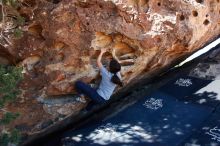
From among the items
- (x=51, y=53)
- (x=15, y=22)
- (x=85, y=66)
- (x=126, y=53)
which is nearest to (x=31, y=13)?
(x=15, y=22)

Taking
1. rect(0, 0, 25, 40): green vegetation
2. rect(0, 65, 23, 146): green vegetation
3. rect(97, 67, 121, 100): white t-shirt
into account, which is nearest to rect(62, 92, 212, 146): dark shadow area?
rect(97, 67, 121, 100): white t-shirt

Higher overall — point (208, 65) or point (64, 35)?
point (64, 35)

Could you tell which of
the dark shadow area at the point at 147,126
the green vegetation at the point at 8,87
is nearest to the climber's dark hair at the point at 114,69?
the dark shadow area at the point at 147,126

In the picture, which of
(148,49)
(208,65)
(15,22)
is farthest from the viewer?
(208,65)

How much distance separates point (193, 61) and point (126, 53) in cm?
260

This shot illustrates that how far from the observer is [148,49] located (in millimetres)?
7324

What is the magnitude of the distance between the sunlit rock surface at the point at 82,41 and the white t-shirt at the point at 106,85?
225 millimetres

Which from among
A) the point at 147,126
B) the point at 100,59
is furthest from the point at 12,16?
the point at 147,126

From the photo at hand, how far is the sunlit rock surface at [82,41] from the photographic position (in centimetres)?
648

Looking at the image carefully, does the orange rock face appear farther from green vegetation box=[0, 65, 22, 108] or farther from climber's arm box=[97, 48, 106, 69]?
green vegetation box=[0, 65, 22, 108]

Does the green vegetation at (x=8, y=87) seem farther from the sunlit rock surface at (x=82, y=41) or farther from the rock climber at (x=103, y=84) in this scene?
the rock climber at (x=103, y=84)

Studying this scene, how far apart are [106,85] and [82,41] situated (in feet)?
2.94

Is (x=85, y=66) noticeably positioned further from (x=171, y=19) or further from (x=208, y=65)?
(x=208, y=65)

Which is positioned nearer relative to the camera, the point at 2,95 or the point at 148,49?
the point at 2,95
